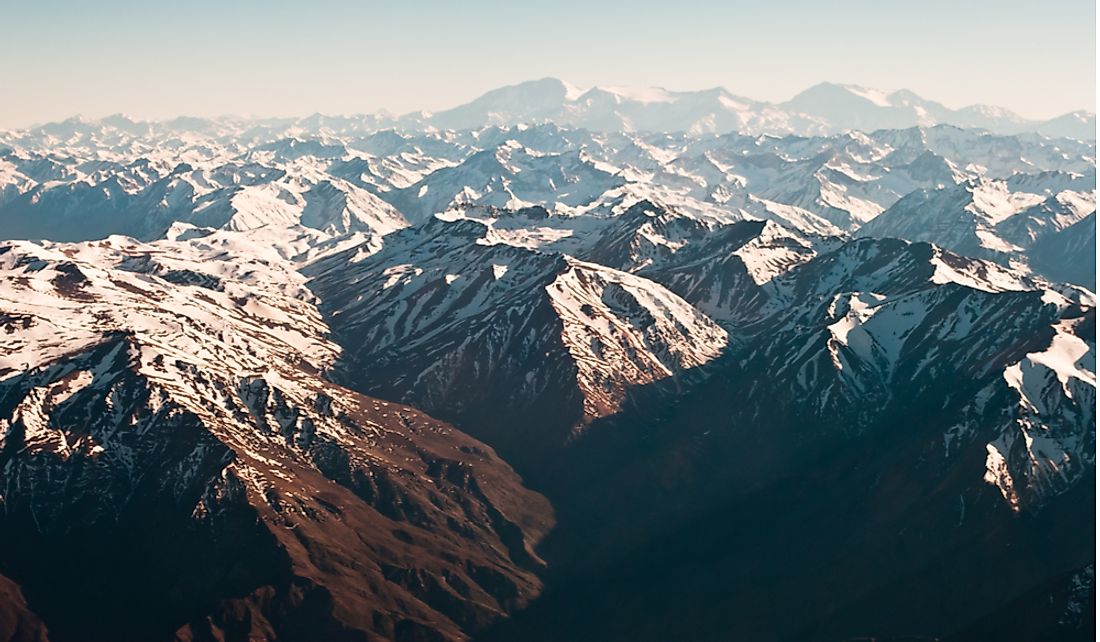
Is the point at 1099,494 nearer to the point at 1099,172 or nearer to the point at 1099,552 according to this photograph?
the point at 1099,552

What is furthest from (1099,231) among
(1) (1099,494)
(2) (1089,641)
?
(2) (1089,641)

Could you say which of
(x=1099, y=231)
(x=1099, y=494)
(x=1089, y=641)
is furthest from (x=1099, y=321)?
(x=1089, y=641)

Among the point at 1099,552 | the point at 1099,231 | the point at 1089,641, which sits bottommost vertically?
the point at 1089,641

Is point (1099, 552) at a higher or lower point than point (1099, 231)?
lower

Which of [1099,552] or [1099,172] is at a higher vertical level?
[1099,172]

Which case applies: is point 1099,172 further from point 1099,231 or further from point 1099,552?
point 1099,552

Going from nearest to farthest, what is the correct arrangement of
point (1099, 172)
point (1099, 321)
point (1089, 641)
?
point (1099, 172) < point (1099, 321) < point (1089, 641)

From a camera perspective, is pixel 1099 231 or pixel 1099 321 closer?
pixel 1099 231

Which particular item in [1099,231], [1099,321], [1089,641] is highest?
[1099,231]

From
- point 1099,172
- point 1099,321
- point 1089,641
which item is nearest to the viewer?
point 1099,172
